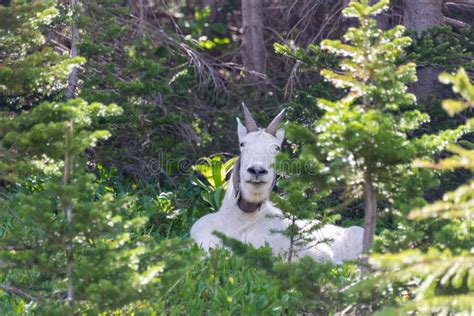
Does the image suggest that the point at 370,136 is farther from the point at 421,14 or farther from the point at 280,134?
the point at 421,14

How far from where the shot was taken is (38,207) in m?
6.14

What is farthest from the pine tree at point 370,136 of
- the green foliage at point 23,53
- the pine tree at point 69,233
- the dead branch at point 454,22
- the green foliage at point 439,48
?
the dead branch at point 454,22

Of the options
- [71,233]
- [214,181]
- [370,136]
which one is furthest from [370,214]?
[214,181]

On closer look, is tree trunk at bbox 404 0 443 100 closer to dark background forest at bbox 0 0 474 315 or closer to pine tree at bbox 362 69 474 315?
dark background forest at bbox 0 0 474 315

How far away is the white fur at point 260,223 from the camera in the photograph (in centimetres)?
902

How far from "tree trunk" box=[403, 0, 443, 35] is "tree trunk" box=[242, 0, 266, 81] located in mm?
2326

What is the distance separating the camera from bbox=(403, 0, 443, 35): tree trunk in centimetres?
1134

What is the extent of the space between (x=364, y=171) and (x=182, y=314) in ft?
6.65

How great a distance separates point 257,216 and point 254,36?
428 centimetres

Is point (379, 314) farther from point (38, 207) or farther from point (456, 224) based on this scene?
point (38, 207)

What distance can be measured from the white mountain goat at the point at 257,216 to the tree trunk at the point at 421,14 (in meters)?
2.74

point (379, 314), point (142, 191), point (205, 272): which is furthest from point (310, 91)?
point (379, 314)

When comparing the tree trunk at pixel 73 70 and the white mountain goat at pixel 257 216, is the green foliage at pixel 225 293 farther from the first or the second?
the tree trunk at pixel 73 70

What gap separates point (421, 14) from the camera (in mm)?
11383
